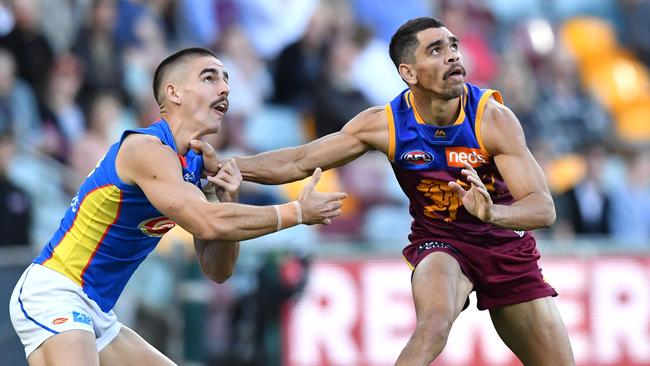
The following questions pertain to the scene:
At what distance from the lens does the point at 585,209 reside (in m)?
13.5

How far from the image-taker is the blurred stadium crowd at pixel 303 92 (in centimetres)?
1166

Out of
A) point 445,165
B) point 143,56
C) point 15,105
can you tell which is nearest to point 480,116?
point 445,165

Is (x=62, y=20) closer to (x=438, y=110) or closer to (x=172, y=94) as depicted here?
(x=172, y=94)

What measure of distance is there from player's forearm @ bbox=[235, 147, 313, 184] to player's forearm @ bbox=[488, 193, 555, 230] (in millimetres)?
1399

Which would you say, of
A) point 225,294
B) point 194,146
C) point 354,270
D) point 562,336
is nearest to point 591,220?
point 354,270

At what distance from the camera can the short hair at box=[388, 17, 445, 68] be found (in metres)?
7.72

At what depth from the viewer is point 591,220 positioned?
1353 centimetres

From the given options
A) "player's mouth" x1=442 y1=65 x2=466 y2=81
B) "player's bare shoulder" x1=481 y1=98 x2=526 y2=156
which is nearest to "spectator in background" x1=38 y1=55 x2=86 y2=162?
"player's mouth" x1=442 y1=65 x2=466 y2=81

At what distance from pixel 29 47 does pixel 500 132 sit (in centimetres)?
652

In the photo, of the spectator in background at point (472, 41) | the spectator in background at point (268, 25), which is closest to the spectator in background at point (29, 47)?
the spectator in background at point (268, 25)

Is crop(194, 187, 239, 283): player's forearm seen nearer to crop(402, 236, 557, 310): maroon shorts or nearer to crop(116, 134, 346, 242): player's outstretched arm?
crop(116, 134, 346, 242): player's outstretched arm

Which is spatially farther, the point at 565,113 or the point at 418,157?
the point at 565,113

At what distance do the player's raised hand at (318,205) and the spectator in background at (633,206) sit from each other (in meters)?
7.48

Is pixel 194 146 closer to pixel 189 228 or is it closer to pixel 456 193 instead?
pixel 189 228
